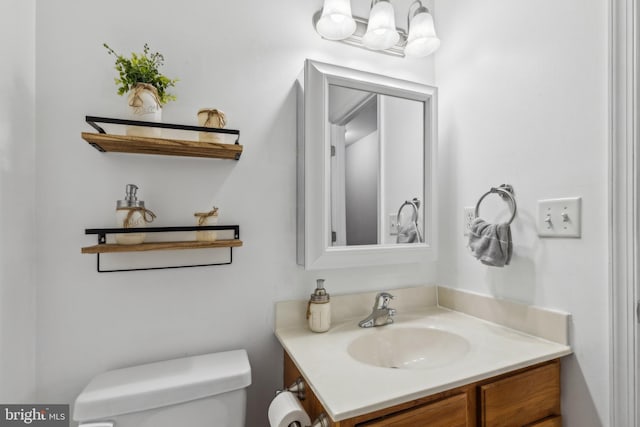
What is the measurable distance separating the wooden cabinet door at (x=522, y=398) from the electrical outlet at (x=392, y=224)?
0.59 metres

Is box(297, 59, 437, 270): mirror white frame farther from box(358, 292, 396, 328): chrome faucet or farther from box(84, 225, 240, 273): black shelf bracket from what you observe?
box(84, 225, 240, 273): black shelf bracket

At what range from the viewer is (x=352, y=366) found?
2.62 ft

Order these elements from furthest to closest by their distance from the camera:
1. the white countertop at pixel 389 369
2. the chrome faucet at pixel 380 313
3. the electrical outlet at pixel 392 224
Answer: the electrical outlet at pixel 392 224 < the chrome faucet at pixel 380 313 < the white countertop at pixel 389 369

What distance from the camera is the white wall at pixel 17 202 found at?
72 centimetres

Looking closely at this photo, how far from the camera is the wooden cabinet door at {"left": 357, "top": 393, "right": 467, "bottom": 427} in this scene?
67 cm

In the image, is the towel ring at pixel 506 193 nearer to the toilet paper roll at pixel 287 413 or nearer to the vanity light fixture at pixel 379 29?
the vanity light fixture at pixel 379 29

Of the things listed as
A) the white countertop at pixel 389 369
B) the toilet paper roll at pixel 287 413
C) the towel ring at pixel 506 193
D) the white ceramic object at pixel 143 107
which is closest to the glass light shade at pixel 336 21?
the white ceramic object at pixel 143 107

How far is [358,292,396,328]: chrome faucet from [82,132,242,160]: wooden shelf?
0.72 metres

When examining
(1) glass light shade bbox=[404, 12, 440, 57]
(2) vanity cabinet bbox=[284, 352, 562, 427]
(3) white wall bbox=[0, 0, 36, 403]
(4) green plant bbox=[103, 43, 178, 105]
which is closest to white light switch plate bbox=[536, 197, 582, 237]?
(2) vanity cabinet bbox=[284, 352, 562, 427]

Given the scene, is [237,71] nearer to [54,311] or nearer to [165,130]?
[165,130]

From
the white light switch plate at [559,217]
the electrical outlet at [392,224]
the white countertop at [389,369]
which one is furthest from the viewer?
the electrical outlet at [392,224]

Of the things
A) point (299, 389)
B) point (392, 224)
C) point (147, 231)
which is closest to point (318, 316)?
point (299, 389)

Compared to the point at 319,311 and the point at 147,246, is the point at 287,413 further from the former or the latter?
the point at 147,246

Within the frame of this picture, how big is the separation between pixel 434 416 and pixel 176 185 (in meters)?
0.95
